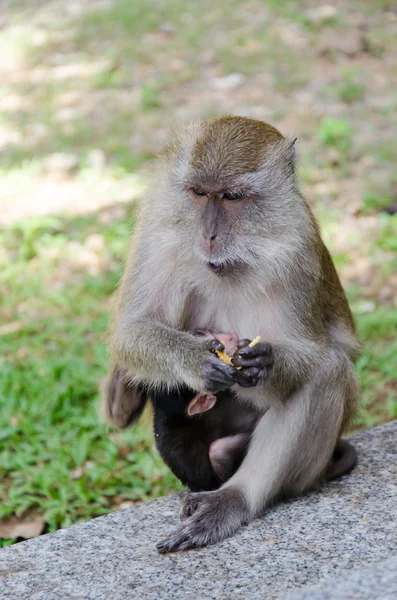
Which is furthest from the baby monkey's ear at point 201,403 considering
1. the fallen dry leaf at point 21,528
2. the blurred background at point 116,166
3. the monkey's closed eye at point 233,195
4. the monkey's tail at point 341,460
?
the fallen dry leaf at point 21,528

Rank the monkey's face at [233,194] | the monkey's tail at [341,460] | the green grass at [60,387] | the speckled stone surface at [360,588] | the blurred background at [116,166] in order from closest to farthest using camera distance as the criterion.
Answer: the speckled stone surface at [360,588] < the monkey's face at [233,194] < the monkey's tail at [341,460] < the green grass at [60,387] < the blurred background at [116,166]

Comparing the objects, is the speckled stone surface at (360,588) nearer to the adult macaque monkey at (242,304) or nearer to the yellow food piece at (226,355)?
the adult macaque monkey at (242,304)

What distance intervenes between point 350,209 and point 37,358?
2920 millimetres

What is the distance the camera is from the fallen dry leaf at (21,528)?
4.26m

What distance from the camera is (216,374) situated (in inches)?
129

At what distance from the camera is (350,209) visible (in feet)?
23.8

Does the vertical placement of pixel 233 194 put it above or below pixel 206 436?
above

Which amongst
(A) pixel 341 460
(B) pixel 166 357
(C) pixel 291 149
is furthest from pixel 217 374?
(C) pixel 291 149

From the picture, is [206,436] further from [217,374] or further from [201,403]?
[217,374]

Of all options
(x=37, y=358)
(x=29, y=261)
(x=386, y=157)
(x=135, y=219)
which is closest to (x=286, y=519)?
(x=135, y=219)

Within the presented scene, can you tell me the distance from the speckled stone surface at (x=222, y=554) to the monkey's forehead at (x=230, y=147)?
135cm

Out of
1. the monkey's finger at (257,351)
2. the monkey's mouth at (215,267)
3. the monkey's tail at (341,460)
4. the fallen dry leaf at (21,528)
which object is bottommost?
the fallen dry leaf at (21,528)

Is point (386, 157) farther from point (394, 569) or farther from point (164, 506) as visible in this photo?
point (394, 569)

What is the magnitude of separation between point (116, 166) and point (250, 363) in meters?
5.21
